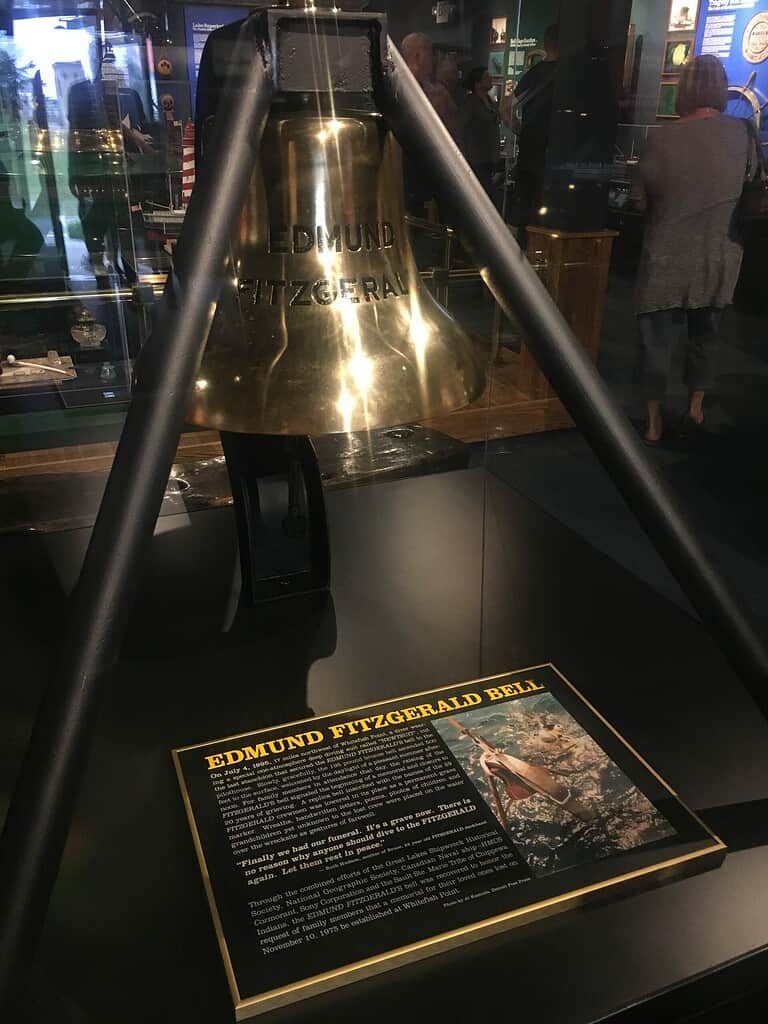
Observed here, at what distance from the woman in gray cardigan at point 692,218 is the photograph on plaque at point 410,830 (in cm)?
92

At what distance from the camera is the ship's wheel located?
128cm

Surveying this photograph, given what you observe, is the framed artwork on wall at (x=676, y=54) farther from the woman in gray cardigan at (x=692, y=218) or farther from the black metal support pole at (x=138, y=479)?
the black metal support pole at (x=138, y=479)

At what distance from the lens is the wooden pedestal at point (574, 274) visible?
186 cm

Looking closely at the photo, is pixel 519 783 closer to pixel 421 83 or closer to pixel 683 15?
pixel 421 83

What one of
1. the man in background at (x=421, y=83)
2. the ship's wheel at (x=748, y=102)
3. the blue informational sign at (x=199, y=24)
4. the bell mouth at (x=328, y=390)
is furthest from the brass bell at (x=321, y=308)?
the ship's wheel at (x=748, y=102)

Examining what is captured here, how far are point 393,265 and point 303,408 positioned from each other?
20 cm

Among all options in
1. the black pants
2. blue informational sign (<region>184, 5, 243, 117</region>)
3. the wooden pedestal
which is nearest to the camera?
blue informational sign (<region>184, 5, 243, 117</region>)

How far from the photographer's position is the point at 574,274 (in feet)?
6.21

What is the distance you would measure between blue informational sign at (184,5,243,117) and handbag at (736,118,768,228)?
799mm

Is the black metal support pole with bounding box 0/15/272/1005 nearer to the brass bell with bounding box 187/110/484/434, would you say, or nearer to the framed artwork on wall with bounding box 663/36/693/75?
the brass bell with bounding box 187/110/484/434

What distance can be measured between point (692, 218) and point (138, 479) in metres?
1.24

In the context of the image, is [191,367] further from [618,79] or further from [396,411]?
[618,79]

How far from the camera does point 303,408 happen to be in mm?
738

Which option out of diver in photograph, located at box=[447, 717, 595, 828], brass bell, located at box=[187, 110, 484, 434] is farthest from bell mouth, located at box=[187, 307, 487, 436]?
diver in photograph, located at box=[447, 717, 595, 828]
